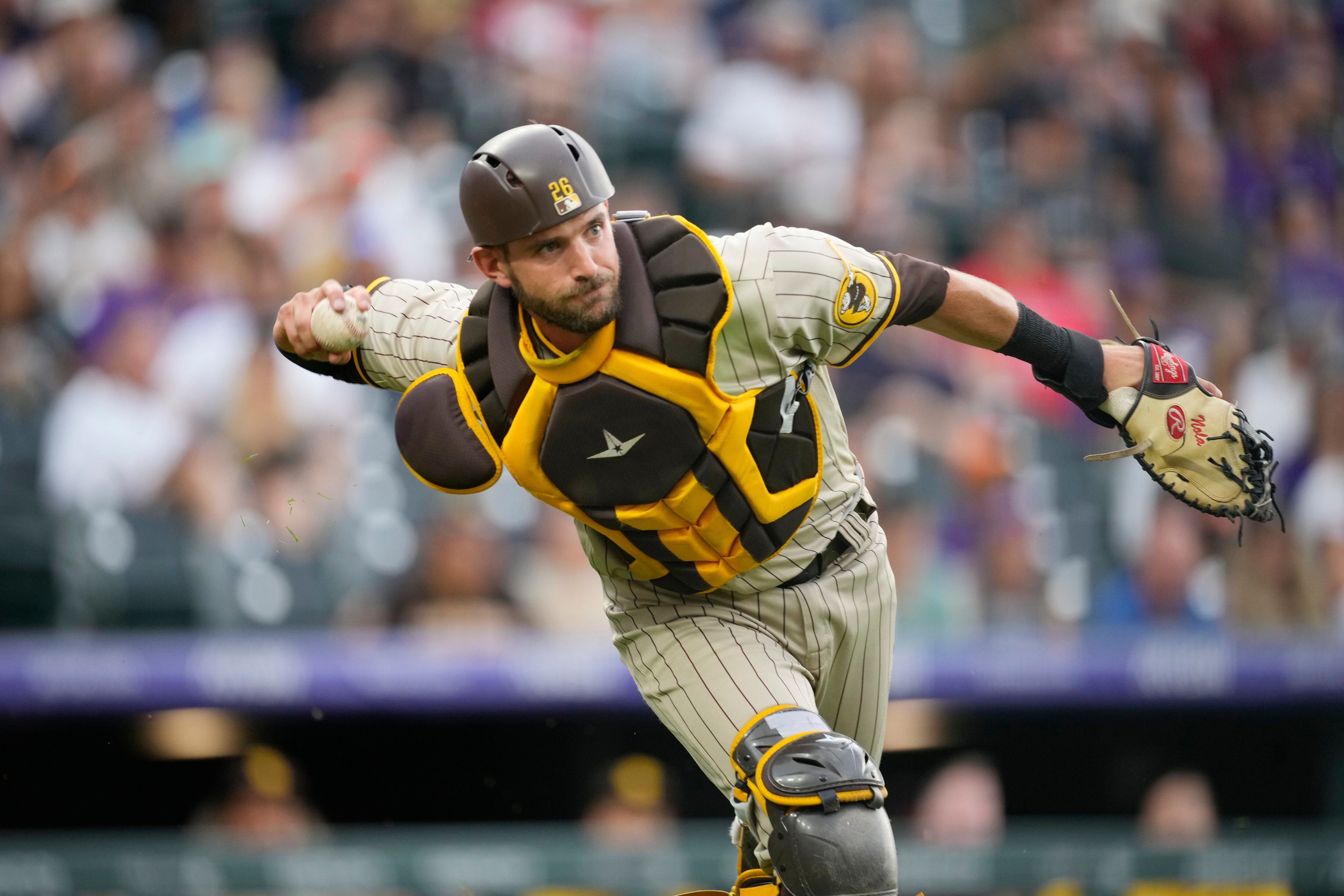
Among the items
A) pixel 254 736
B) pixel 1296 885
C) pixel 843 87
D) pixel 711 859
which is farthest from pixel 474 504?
pixel 1296 885

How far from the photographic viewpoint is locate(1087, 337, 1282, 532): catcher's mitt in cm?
347

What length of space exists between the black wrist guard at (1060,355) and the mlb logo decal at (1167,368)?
13cm

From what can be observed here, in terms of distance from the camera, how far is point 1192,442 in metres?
3.50

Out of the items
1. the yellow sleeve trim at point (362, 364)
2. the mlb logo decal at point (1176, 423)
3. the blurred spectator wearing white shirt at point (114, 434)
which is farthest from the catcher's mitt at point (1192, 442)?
the blurred spectator wearing white shirt at point (114, 434)

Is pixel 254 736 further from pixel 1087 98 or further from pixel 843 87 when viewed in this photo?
pixel 1087 98

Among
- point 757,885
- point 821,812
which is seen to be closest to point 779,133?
point 757,885

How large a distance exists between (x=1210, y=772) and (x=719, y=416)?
14.5 ft

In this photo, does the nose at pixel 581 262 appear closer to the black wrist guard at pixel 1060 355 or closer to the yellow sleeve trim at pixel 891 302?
the yellow sleeve trim at pixel 891 302

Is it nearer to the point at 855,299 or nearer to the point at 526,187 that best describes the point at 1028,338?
the point at 855,299

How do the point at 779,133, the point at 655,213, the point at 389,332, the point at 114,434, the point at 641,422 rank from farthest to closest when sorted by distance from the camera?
the point at 779,133, the point at 655,213, the point at 114,434, the point at 389,332, the point at 641,422

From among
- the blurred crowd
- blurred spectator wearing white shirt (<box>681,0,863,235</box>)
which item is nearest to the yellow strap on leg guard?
the blurred crowd

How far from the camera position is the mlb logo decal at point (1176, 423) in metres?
3.48

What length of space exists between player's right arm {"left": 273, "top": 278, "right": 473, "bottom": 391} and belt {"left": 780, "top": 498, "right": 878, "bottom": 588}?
934 mm

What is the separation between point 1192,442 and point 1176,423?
6 centimetres
